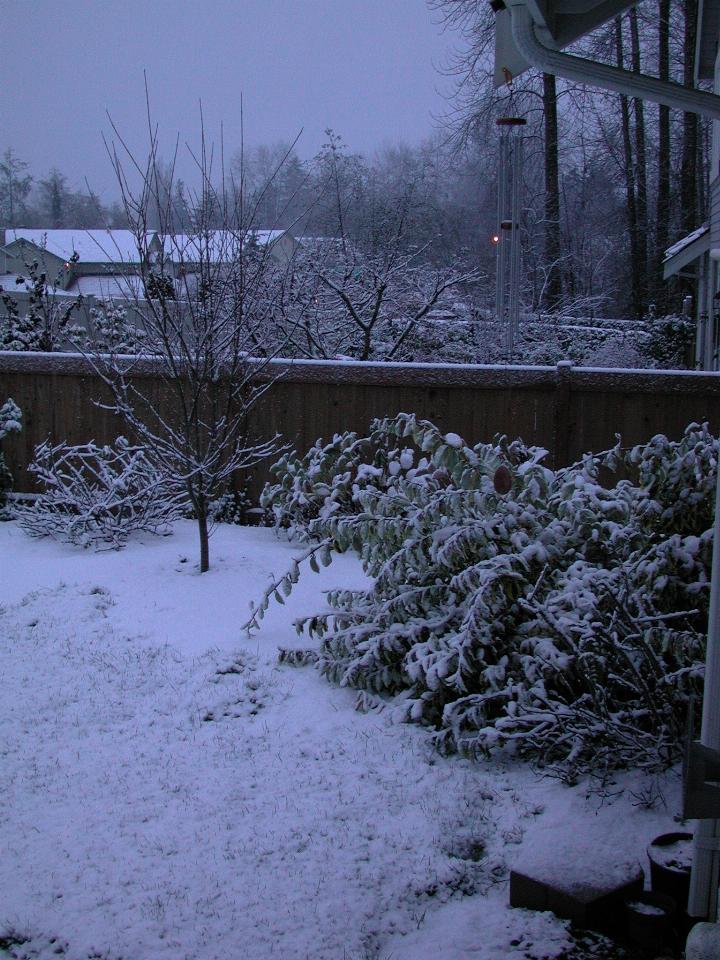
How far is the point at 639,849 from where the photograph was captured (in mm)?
3607

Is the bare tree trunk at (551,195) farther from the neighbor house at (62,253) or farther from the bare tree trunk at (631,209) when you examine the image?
the neighbor house at (62,253)

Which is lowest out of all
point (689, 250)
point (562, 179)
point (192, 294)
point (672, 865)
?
point (672, 865)

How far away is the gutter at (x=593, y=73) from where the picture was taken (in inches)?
123

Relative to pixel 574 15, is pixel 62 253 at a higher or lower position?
higher

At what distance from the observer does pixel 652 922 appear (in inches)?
120

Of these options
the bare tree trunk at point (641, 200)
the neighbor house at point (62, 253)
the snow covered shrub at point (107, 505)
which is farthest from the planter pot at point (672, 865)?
the bare tree trunk at point (641, 200)

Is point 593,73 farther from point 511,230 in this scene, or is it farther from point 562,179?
point 562,179

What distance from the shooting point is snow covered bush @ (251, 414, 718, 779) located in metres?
4.20

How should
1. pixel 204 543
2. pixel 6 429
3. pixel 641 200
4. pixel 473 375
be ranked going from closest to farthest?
pixel 204 543 < pixel 473 375 < pixel 6 429 < pixel 641 200

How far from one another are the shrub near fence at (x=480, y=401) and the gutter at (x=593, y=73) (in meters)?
5.09

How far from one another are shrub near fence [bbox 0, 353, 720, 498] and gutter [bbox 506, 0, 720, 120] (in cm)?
509

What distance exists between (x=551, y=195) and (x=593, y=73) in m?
20.7

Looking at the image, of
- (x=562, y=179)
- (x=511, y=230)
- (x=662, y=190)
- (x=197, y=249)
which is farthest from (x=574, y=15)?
(x=562, y=179)

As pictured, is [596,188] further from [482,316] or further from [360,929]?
[360,929]
